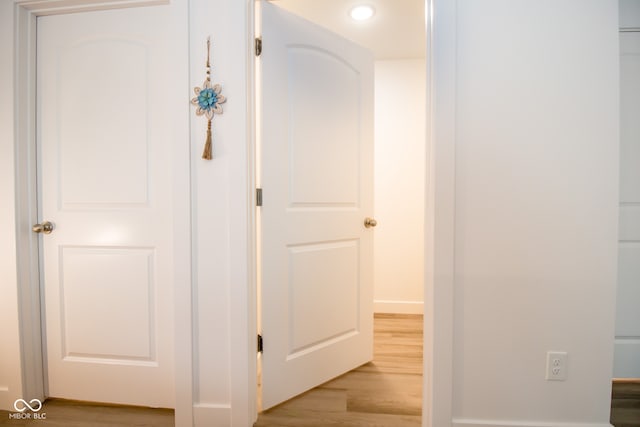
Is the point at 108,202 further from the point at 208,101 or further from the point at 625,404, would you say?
the point at 625,404

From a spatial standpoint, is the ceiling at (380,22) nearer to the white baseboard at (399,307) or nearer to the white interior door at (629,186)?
the white interior door at (629,186)

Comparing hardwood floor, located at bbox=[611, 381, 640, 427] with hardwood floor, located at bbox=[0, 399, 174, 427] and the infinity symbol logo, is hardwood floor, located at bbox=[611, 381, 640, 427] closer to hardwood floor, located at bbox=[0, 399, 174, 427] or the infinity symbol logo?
hardwood floor, located at bbox=[0, 399, 174, 427]

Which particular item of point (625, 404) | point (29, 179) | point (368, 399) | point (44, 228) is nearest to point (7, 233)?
point (44, 228)

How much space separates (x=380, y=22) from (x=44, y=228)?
2404 millimetres

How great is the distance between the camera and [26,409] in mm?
1400

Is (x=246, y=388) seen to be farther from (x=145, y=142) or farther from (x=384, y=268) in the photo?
(x=384, y=268)

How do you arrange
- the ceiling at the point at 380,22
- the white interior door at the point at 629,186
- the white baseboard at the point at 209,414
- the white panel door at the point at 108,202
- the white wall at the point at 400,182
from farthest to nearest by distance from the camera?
the white wall at the point at 400,182
the ceiling at the point at 380,22
the white interior door at the point at 629,186
the white panel door at the point at 108,202
the white baseboard at the point at 209,414

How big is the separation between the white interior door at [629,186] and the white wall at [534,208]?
641 millimetres

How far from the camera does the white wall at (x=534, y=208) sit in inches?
45.9

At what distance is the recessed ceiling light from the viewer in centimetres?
193

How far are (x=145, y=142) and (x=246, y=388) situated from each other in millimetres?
1241

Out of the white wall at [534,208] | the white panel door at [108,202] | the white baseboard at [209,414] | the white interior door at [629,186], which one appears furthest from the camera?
the white interior door at [629,186]

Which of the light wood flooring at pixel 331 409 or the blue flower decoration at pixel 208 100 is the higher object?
the blue flower decoration at pixel 208 100

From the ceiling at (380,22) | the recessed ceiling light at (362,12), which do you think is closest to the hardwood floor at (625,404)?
the ceiling at (380,22)
